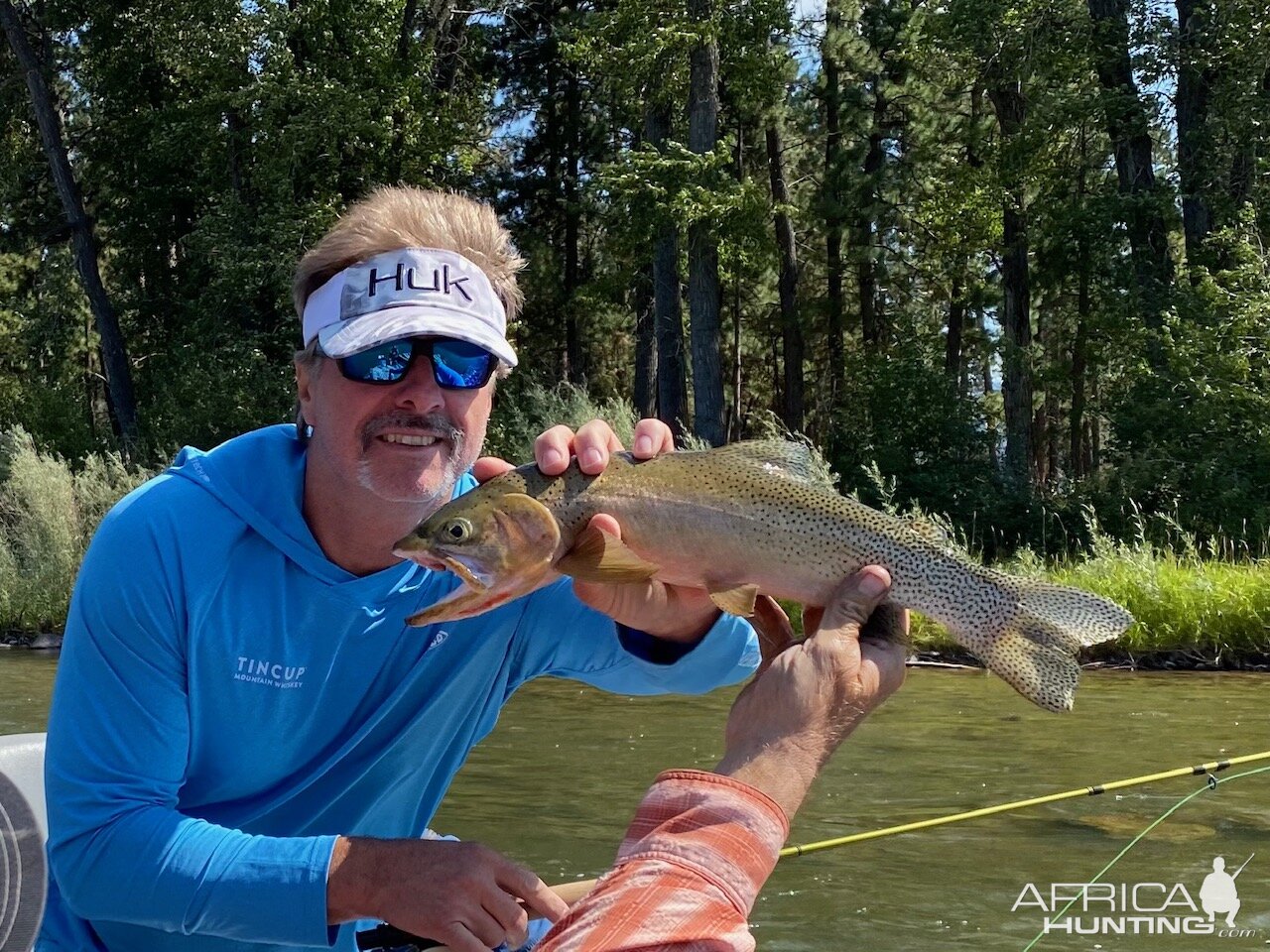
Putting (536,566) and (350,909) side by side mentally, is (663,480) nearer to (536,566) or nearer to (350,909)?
(536,566)

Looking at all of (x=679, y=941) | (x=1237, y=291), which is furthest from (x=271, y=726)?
(x=1237, y=291)

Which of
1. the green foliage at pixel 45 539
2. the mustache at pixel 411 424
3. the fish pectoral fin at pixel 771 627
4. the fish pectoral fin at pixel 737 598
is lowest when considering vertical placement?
the green foliage at pixel 45 539

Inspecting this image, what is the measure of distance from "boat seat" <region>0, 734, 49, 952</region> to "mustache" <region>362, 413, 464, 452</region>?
1193 mm

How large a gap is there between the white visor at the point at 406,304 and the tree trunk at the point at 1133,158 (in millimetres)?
20065

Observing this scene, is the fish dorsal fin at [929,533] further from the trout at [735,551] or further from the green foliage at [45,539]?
the green foliage at [45,539]

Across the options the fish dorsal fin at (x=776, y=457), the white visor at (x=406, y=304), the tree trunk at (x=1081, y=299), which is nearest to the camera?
the white visor at (x=406, y=304)

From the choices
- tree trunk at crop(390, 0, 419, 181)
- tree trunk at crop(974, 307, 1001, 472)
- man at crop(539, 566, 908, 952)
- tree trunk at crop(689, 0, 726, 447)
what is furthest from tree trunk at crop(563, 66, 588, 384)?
man at crop(539, 566, 908, 952)

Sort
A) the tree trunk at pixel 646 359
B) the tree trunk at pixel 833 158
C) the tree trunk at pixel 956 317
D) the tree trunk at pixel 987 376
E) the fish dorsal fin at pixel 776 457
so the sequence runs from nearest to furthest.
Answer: the fish dorsal fin at pixel 776 457 < the tree trunk at pixel 987 376 < the tree trunk at pixel 646 359 < the tree trunk at pixel 833 158 < the tree trunk at pixel 956 317

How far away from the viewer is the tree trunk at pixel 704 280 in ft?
81.4

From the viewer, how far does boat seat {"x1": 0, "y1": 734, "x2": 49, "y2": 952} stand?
137 inches

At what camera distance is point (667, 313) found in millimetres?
27938
